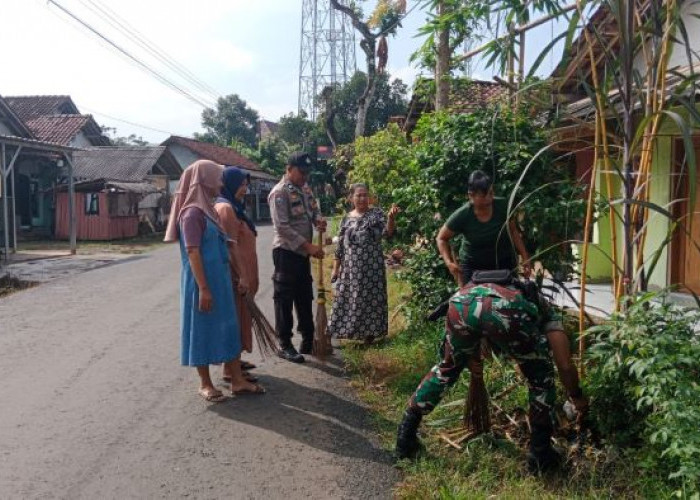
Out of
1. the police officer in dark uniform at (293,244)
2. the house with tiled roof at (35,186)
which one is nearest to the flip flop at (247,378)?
the police officer in dark uniform at (293,244)

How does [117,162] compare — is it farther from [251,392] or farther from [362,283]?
[251,392]

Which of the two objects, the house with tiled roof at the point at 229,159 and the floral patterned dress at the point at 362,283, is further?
the house with tiled roof at the point at 229,159

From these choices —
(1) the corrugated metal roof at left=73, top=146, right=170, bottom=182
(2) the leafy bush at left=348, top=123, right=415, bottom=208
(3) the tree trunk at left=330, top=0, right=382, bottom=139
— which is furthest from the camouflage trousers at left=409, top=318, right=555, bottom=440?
(1) the corrugated metal roof at left=73, top=146, right=170, bottom=182

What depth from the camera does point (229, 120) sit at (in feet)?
180

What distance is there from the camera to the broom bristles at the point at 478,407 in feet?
12.5

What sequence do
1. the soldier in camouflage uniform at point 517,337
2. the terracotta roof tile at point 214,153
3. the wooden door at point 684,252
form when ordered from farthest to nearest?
1. the terracotta roof tile at point 214,153
2. the wooden door at point 684,252
3. the soldier in camouflage uniform at point 517,337

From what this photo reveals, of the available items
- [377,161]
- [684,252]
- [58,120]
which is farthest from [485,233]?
[58,120]

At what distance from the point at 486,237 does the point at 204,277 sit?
1.93 meters

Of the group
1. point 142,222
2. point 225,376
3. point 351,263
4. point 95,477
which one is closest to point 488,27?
point 351,263

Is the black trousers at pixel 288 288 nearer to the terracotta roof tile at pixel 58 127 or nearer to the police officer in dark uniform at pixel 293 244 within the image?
the police officer in dark uniform at pixel 293 244

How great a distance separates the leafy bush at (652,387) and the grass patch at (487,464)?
5.3 inches

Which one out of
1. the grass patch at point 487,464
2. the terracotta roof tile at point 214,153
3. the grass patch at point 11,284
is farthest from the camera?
the terracotta roof tile at point 214,153

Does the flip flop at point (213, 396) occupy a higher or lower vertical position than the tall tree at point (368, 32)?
lower

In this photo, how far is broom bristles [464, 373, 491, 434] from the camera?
382cm
